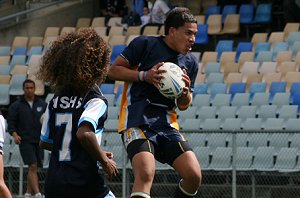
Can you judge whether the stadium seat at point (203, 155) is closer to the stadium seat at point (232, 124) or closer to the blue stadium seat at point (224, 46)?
the stadium seat at point (232, 124)

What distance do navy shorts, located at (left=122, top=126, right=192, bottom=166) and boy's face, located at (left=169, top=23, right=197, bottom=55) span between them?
722 mm

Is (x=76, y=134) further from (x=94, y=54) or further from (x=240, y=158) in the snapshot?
(x=240, y=158)

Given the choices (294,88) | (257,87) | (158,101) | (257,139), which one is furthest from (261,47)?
(158,101)

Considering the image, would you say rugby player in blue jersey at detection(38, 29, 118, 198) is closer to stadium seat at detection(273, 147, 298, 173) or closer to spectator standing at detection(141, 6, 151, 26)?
stadium seat at detection(273, 147, 298, 173)

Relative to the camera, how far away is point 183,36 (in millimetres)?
9328

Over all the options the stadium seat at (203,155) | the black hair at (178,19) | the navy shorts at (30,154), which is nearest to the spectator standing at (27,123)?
the navy shorts at (30,154)

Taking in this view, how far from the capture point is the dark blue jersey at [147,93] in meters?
9.25

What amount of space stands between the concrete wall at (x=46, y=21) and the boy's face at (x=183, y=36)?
14548 mm

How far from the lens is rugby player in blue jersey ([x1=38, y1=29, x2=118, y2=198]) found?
7176mm

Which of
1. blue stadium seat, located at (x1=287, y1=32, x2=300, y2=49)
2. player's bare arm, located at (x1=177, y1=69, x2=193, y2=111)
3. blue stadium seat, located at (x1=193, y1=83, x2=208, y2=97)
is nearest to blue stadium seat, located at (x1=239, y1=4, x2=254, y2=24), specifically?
blue stadium seat, located at (x1=287, y1=32, x2=300, y2=49)

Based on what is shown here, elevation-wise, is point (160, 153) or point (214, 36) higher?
point (214, 36)

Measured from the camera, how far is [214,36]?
22.7 metres

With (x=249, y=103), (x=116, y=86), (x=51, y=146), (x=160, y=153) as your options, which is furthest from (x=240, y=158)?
(x=51, y=146)

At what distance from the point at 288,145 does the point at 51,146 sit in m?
8.48
